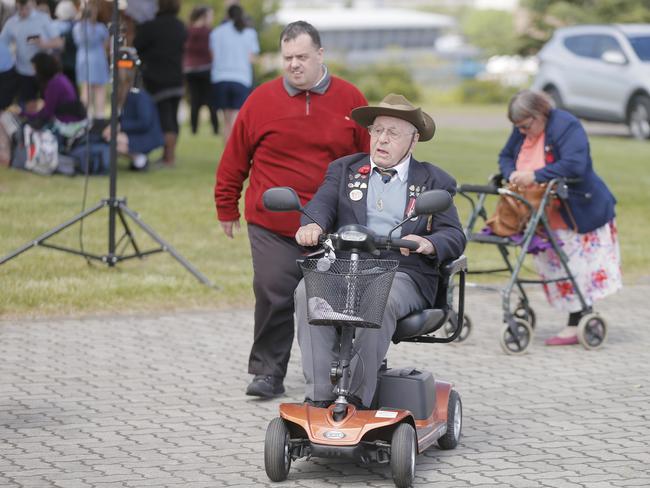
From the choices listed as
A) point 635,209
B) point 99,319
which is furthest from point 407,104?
point 635,209

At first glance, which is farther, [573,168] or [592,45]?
[592,45]

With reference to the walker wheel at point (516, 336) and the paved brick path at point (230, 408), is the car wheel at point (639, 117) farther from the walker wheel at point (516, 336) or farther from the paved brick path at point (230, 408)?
the walker wheel at point (516, 336)

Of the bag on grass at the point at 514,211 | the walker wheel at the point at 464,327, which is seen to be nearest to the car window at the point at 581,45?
the walker wheel at the point at 464,327

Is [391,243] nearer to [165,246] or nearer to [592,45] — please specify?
[165,246]

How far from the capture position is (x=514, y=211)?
9.20 metres

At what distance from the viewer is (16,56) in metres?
17.1

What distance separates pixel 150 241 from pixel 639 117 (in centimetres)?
1354

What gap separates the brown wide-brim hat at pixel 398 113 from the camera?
659 cm

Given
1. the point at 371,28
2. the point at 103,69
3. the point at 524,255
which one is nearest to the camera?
the point at 524,255

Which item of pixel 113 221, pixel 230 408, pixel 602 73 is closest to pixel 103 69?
pixel 113 221

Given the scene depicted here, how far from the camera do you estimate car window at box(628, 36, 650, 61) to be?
24812 mm

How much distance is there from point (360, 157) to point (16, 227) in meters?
7.15

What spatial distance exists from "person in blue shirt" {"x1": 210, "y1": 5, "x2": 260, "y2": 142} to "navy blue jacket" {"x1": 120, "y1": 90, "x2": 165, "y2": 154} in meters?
1.78

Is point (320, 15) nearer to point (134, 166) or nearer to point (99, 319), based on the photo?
point (134, 166)
